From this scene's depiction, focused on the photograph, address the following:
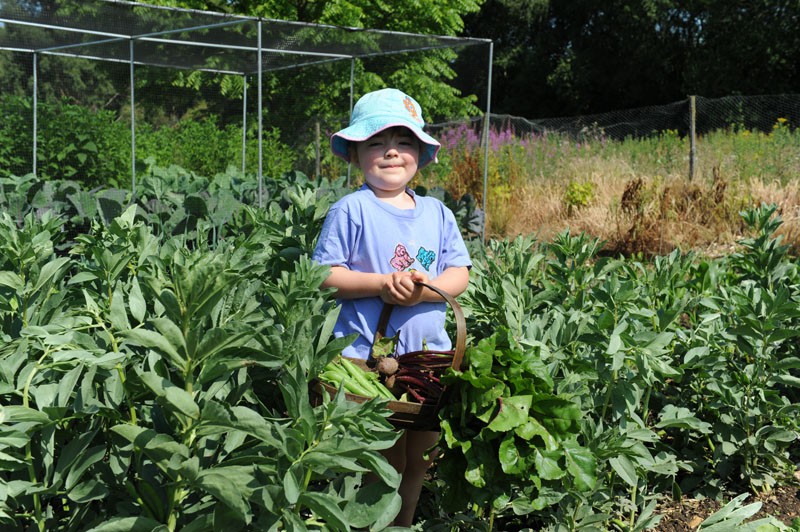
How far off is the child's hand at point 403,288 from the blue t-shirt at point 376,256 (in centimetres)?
17

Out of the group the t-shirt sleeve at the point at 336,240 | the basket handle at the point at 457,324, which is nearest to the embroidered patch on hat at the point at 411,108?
the t-shirt sleeve at the point at 336,240

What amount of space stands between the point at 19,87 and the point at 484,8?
26.9 m

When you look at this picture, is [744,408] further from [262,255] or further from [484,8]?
[484,8]

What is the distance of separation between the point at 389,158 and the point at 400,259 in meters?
0.35

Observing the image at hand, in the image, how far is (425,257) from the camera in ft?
8.60

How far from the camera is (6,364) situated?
1.78m

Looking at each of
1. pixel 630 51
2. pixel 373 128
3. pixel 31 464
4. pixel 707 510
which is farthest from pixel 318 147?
pixel 630 51

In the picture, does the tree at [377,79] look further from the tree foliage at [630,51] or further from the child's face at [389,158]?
the tree foliage at [630,51]

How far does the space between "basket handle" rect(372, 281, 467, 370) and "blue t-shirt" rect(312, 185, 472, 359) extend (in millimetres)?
65

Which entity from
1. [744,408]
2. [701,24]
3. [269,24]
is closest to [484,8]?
[701,24]

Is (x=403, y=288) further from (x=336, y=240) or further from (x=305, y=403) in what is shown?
(x=305, y=403)

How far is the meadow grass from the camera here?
29.3ft

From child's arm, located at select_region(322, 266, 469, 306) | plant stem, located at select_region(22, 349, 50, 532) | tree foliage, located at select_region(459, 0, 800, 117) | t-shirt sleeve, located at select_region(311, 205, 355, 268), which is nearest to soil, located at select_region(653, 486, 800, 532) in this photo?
child's arm, located at select_region(322, 266, 469, 306)

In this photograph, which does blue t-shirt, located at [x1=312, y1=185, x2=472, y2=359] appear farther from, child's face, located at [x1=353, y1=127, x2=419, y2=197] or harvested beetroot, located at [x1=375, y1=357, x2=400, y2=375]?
harvested beetroot, located at [x1=375, y1=357, x2=400, y2=375]
